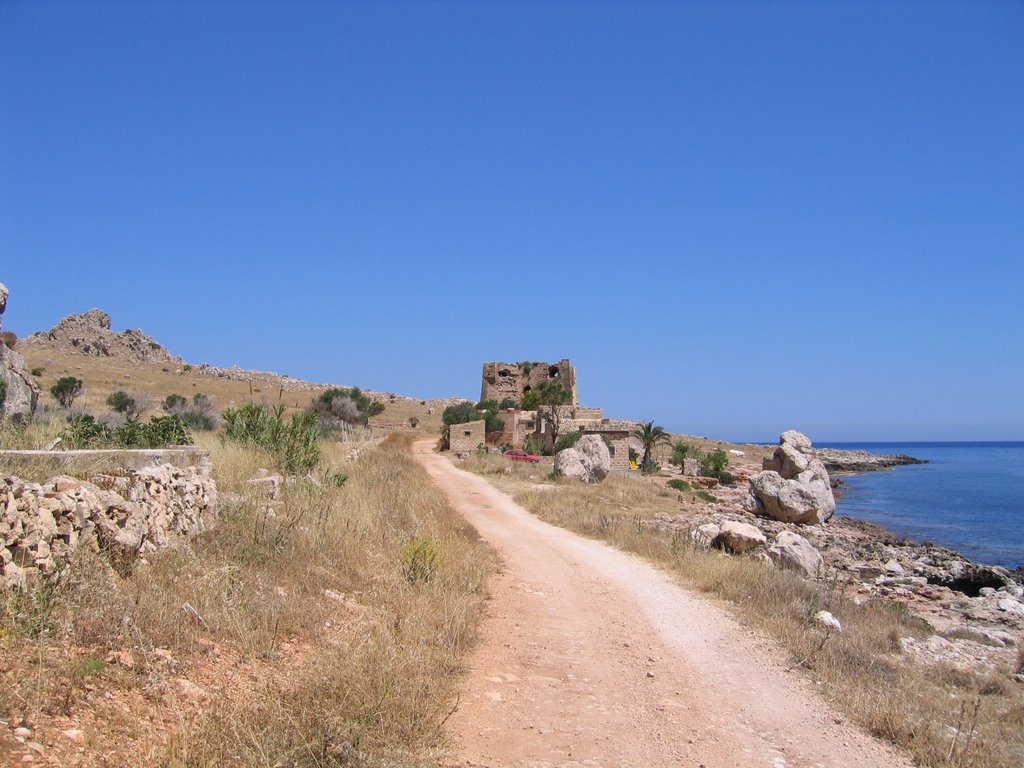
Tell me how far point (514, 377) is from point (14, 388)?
144 ft

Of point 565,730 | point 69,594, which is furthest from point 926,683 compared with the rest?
point 69,594

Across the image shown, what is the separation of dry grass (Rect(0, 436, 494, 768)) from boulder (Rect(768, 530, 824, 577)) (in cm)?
685

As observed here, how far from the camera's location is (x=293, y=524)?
775cm

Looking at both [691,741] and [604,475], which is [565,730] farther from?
[604,475]

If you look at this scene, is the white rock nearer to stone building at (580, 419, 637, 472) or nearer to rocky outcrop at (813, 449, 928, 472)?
stone building at (580, 419, 637, 472)

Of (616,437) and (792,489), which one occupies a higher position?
(616,437)

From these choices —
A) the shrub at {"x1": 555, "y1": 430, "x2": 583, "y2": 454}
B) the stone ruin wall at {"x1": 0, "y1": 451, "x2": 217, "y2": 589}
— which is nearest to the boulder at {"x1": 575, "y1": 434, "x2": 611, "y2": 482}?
the shrub at {"x1": 555, "y1": 430, "x2": 583, "y2": 454}

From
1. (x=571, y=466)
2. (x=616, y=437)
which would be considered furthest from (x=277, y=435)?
(x=616, y=437)

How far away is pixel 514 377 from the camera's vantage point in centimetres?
5384

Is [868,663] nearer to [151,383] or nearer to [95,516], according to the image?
[95,516]

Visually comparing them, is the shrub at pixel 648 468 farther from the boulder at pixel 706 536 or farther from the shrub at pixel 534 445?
the boulder at pixel 706 536

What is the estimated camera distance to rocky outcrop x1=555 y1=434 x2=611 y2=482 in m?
24.5

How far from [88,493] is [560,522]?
11070 mm

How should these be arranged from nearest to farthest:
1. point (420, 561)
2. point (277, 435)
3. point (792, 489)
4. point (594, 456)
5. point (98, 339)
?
point (420, 561) → point (277, 435) → point (792, 489) → point (594, 456) → point (98, 339)
